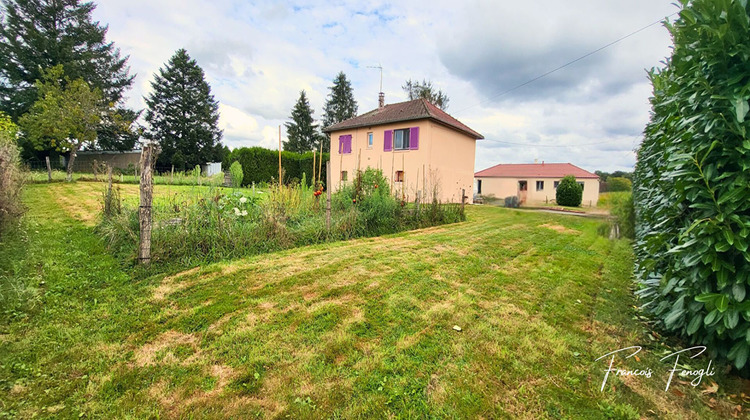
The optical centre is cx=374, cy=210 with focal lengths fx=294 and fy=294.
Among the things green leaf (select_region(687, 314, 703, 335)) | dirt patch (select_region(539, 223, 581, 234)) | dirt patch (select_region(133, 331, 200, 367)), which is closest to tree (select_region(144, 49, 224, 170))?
dirt patch (select_region(539, 223, 581, 234))

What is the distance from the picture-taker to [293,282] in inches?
129

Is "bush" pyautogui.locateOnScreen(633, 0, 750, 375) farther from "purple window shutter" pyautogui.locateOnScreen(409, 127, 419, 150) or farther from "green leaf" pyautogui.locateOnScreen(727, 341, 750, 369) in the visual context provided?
"purple window shutter" pyautogui.locateOnScreen(409, 127, 419, 150)

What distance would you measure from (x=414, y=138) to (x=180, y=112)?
85.7 feet

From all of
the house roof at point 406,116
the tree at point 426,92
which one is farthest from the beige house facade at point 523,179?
the house roof at point 406,116

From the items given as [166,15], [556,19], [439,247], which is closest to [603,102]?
[556,19]

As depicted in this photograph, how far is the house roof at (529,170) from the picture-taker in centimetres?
2566

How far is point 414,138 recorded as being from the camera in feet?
47.4

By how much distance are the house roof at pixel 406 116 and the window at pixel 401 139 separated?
2.08 ft

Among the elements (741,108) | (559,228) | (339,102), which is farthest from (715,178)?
(339,102)

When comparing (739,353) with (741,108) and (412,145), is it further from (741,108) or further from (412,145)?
(412,145)

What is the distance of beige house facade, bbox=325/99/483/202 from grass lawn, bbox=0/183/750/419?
10.1 metres

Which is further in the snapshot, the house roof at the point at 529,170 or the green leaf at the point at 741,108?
the house roof at the point at 529,170

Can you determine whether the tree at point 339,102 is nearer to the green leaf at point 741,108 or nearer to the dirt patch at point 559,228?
the dirt patch at point 559,228
